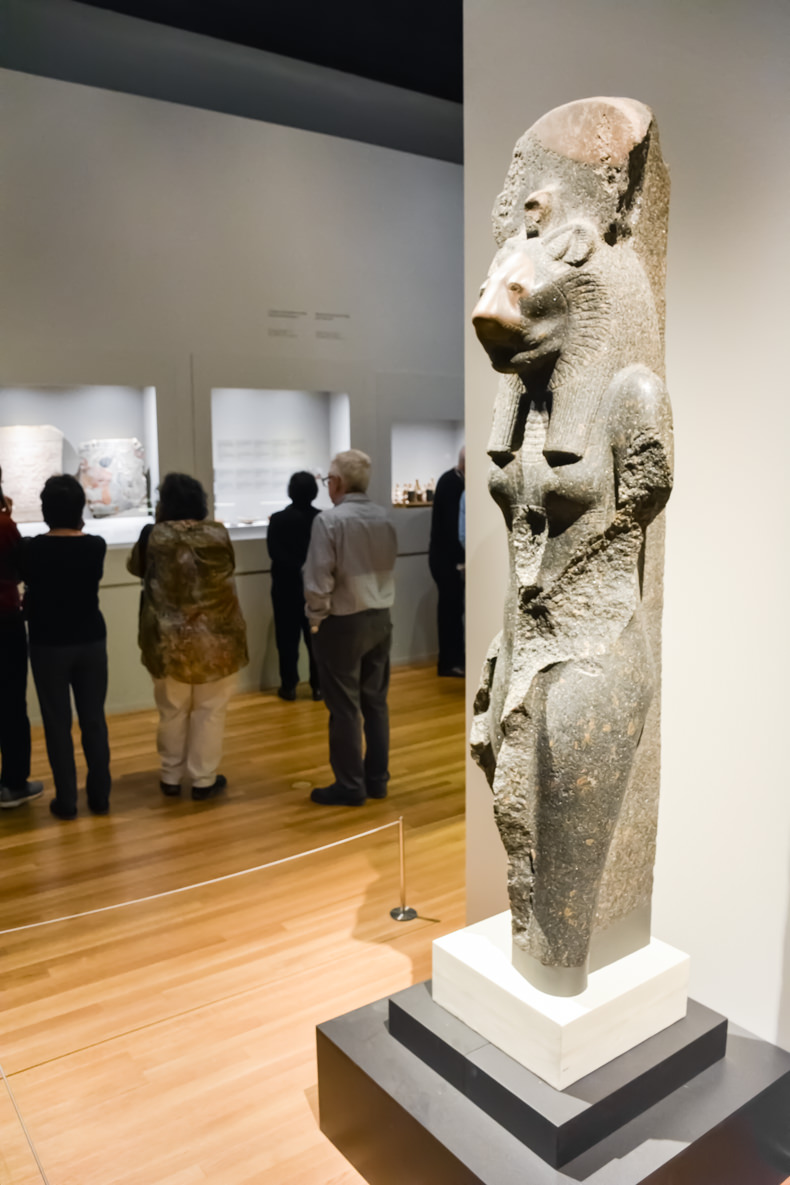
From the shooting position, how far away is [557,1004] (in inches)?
75.7

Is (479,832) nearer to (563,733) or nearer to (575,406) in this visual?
(563,733)

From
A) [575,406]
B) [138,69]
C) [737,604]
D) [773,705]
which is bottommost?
[773,705]

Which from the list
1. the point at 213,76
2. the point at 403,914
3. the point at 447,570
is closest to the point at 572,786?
the point at 403,914

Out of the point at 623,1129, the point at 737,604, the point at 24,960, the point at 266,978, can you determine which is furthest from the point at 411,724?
the point at 623,1129

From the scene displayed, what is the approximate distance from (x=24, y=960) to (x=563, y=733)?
8.05ft

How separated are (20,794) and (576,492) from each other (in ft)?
9.52

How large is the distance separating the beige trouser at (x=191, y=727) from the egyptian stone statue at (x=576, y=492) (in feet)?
7.58

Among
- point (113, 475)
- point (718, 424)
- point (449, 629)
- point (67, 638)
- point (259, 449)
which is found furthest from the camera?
point (449, 629)

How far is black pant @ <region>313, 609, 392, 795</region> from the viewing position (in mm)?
4207

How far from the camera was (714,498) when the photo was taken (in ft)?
7.77

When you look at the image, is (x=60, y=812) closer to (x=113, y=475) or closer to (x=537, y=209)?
(x=113, y=475)

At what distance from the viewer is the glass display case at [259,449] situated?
372 centimetres

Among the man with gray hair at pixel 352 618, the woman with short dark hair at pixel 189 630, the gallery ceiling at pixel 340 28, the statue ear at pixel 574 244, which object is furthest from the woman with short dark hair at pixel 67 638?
the gallery ceiling at pixel 340 28

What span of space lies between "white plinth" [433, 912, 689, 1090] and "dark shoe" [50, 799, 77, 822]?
223 centimetres
